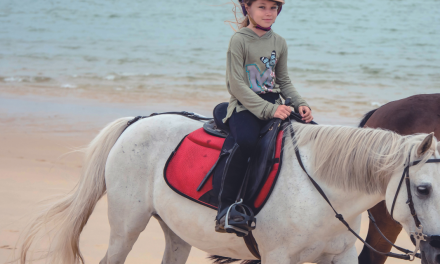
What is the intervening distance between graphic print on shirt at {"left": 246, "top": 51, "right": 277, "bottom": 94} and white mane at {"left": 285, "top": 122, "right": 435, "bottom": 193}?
36cm

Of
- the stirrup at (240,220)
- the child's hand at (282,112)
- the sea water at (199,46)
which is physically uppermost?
the child's hand at (282,112)

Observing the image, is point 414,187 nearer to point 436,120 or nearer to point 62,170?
point 436,120

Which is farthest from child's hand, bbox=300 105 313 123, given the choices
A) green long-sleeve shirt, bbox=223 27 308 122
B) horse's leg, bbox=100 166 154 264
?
horse's leg, bbox=100 166 154 264

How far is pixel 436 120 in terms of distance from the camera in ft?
10.6

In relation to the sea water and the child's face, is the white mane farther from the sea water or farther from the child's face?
the sea water

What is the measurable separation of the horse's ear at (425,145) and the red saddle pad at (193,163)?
729 mm

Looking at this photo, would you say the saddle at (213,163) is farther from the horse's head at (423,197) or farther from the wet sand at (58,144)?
the wet sand at (58,144)

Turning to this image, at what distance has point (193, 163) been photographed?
254 cm

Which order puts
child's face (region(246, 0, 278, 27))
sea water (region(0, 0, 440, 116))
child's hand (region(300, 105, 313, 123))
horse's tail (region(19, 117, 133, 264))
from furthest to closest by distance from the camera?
sea water (region(0, 0, 440, 116)) < horse's tail (region(19, 117, 133, 264)) < child's hand (region(300, 105, 313, 123)) < child's face (region(246, 0, 278, 27))

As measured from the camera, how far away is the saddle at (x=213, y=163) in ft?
7.40

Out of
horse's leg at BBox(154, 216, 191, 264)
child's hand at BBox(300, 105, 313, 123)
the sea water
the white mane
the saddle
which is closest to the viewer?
the white mane

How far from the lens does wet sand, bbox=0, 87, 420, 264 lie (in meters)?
4.09

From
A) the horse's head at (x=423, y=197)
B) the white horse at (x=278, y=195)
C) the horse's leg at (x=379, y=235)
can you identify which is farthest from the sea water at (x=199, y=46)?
the horse's head at (x=423, y=197)

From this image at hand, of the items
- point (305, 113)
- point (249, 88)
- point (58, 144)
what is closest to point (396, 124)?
point (305, 113)
